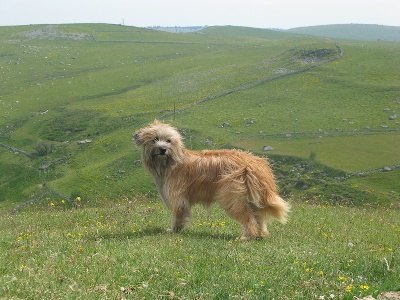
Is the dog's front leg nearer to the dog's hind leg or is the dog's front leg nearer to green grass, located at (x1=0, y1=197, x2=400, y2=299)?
green grass, located at (x1=0, y1=197, x2=400, y2=299)

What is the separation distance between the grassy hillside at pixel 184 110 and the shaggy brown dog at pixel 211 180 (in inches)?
1029

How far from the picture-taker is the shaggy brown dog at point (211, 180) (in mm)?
11648

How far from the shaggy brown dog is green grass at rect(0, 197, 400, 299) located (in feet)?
1.66

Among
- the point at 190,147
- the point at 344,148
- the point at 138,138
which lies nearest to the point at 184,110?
the point at 190,147

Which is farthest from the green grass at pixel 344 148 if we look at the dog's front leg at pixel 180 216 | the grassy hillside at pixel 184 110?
the dog's front leg at pixel 180 216

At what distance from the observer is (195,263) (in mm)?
7918

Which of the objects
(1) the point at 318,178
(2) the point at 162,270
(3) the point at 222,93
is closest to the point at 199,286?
(2) the point at 162,270

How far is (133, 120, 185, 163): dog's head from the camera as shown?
39.3 feet

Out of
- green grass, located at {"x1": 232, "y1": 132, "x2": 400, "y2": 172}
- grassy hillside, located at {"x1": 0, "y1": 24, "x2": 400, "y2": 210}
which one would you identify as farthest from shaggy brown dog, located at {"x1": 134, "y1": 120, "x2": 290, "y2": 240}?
green grass, located at {"x1": 232, "y1": 132, "x2": 400, "y2": 172}

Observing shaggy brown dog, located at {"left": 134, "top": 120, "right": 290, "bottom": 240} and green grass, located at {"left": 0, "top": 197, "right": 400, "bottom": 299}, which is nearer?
green grass, located at {"left": 0, "top": 197, "right": 400, "bottom": 299}

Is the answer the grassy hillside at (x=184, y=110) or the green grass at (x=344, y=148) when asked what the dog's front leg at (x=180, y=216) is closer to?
the grassy hillside at (x=184, y=110)

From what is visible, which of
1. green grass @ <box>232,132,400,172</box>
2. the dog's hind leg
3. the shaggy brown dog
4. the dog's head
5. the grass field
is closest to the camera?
the grass field

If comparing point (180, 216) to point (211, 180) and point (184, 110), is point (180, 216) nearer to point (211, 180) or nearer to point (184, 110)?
point (211, 180)

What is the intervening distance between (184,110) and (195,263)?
52.8 meters
